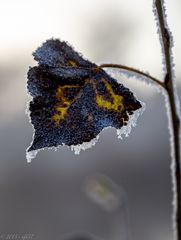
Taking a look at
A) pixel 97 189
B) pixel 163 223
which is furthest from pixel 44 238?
pixel 97 189

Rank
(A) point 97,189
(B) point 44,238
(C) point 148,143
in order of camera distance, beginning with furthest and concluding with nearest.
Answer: (C) point 148,143 < (B) point 44,238 < (A) point 97,189

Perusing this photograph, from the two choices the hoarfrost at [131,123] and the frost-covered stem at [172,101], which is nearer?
the frost-covered stem at [172,101]

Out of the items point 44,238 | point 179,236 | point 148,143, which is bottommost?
point 179,236

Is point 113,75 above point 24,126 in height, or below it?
below

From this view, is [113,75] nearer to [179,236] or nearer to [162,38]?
[162,38]

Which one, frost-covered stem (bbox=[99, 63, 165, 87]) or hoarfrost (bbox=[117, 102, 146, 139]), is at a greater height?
frost-covered stem (bbox=[99, 63, 165, 87])

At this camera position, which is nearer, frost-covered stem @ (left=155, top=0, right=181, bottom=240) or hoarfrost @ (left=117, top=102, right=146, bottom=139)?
frost-covered stem @ (left=155, top=0, right=181, bottom=240)
